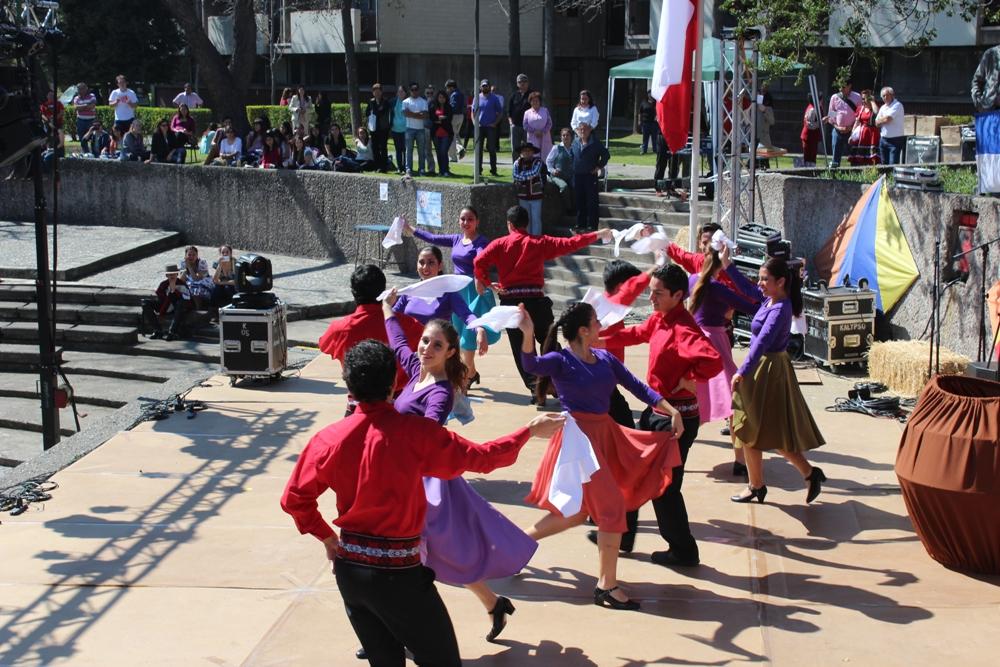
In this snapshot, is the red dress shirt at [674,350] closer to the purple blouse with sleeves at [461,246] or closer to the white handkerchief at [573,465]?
the white handkerchief at [573,465]

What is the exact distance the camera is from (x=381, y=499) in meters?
4.77

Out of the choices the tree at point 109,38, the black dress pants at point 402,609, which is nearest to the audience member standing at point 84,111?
the tree at point 109,38

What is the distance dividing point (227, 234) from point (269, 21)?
65.0 ft

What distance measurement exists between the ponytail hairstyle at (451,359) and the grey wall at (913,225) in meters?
7.38

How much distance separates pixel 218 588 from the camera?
714 centimetres

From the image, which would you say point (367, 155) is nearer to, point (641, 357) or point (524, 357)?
point (641, 357)

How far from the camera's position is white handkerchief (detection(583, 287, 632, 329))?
24.0 ft

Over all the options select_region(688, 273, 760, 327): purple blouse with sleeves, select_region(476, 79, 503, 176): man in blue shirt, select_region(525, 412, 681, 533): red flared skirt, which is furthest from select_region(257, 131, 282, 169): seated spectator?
select_region(525, 412, 681, 533): red flared skirt

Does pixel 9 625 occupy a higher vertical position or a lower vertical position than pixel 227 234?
lower

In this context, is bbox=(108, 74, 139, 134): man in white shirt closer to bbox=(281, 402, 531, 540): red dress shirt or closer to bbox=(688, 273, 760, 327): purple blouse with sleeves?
bbox=(688, 273, 760, 327): purple blouse with sleeves

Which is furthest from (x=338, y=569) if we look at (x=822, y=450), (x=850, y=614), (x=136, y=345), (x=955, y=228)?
(x=136, y=345)

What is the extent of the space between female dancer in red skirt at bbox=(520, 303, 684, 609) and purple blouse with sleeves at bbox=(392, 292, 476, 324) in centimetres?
151

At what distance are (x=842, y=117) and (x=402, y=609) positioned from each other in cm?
1740

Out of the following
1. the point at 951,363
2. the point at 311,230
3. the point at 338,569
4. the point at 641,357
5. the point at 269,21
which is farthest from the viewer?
the point at 269,21
